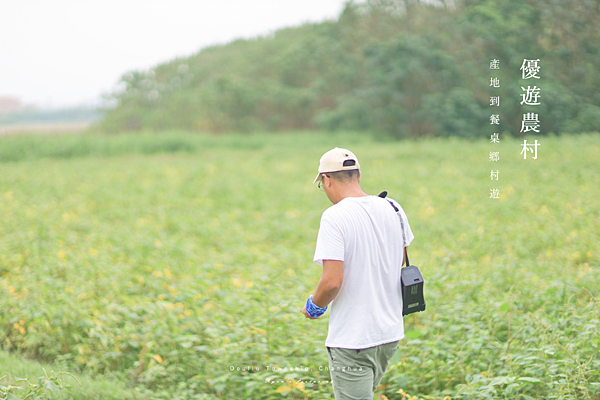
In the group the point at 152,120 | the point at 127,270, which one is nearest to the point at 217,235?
the point at 127,270

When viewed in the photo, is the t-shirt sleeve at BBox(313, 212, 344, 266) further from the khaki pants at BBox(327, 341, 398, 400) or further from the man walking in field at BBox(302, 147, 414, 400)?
the khaki pants at BBox(327, 341, 398, 400)

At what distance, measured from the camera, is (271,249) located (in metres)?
6.24

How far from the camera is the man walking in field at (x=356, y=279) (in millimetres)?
1935

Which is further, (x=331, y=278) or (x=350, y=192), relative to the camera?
(x=350, y=192)

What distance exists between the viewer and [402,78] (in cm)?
2092

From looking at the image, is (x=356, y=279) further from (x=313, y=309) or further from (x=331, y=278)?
(x=313, y=309)

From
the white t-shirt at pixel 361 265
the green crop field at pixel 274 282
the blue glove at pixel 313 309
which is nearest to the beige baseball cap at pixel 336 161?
the white t-shirt at pixel 361 265

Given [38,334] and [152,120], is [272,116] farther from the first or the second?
[38,334]

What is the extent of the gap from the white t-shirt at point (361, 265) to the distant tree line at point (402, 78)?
8.90 m

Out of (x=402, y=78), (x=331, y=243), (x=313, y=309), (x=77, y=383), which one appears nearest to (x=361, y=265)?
(x=331, y=243)

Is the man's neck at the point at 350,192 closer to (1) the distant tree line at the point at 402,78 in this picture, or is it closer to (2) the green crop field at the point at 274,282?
(2) the green crop field at the point at 274,282

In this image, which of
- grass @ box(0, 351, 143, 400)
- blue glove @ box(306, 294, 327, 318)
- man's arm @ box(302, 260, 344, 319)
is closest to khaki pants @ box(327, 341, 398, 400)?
blue glove @ box(306, 294, 327, 318)

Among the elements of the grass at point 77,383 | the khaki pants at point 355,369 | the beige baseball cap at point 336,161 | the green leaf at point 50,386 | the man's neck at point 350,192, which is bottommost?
the grass at point 77,383

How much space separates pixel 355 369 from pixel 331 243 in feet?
1.90
